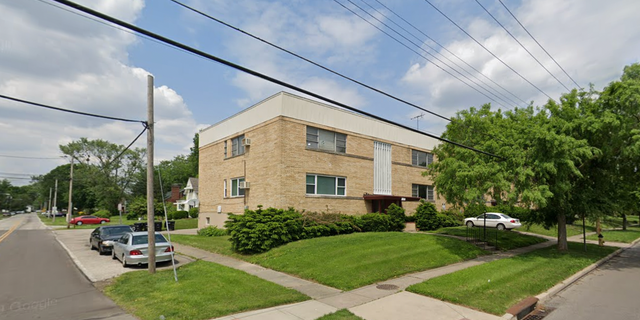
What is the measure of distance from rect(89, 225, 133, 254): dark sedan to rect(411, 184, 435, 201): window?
64.2ft

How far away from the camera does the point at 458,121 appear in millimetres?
15758

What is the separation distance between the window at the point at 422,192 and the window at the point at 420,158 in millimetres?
1731

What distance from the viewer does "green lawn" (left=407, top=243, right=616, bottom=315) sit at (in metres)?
8.28

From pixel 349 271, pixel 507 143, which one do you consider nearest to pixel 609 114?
pixel 507 143

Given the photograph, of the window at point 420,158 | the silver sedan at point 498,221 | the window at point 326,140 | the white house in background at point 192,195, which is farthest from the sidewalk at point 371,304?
the white house in background at point 192,195

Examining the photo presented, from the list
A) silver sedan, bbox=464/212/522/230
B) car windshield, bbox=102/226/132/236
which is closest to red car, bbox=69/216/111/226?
car windshield, bbox=102/226/132/236

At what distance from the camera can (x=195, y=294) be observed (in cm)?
851

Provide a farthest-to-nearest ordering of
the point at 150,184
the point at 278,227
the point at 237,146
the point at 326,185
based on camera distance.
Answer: the point at 237,146, the point at 326,185, the point at 278,227, the point at 150,184

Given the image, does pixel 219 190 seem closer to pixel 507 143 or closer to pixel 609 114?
pixel 507 143

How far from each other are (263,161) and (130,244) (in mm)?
8510

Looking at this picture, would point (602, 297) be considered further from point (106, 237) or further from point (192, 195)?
point (192, 195)

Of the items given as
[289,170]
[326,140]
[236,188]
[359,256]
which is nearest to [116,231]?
[236,188]

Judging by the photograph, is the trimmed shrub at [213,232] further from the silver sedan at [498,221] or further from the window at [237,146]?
the silver sedan at [498,221]

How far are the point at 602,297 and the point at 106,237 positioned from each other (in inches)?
770
